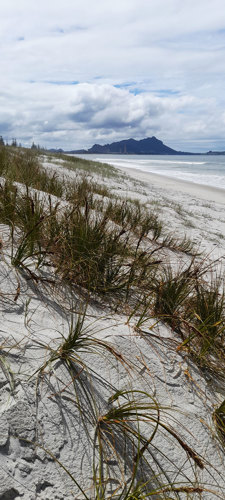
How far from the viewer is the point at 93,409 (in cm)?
149

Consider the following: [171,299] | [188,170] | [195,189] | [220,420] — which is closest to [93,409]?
[220,420]

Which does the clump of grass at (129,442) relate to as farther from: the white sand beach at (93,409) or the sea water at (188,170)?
the sea water at (188,170)

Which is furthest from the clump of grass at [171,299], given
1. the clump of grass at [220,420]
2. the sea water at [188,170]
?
the sea water at [188,170]

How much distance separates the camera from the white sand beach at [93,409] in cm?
124

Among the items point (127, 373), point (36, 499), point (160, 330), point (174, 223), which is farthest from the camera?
point (174, 223)

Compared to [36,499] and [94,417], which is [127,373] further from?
[36,499]

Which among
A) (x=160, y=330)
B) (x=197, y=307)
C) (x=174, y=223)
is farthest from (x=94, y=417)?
(x=174, y=223)

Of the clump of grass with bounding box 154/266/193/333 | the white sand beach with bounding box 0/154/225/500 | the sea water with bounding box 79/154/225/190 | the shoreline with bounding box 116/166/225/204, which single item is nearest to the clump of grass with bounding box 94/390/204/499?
the white sand beach with bounding box 0/154/225/500

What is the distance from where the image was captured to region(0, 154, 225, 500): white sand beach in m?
1.24

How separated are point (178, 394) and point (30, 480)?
0.91m

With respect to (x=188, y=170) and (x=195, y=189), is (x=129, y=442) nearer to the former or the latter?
(x=195, y=189)

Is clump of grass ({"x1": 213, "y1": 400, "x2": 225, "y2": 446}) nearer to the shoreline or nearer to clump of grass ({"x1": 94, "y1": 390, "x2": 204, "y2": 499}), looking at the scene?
clump of grass ({"x1": 94, "y1": 390, "x2": 204, "y2": 499})

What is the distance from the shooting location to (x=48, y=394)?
4.76ft

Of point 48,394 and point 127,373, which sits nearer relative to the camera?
point 48,394
